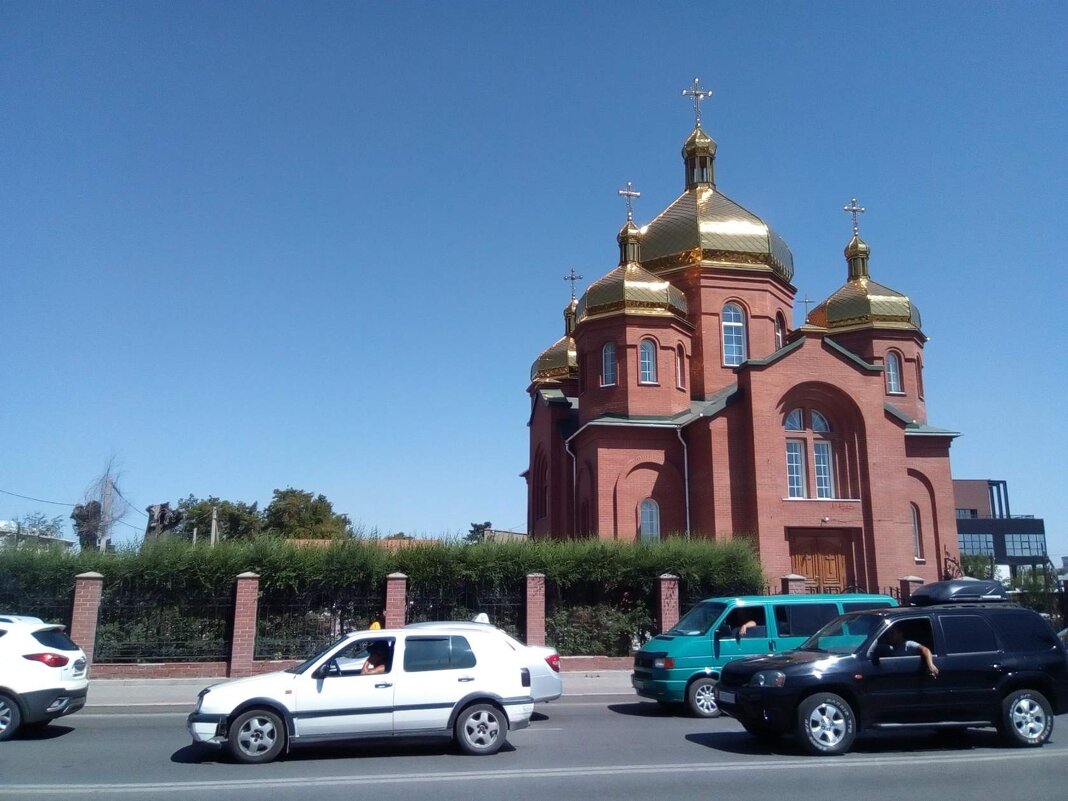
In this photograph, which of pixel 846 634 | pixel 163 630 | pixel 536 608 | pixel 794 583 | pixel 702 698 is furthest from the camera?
pixel 794 583

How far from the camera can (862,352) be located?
31.7 meters

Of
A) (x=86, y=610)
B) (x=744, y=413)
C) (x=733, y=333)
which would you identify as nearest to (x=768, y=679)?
(x=86, y=610)

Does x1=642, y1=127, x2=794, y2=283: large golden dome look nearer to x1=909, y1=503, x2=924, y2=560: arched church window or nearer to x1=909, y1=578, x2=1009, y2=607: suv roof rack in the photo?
x1=909, y1=503, x2=924, y2=560: arched church window

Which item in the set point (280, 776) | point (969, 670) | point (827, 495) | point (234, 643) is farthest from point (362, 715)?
point (827, 495)

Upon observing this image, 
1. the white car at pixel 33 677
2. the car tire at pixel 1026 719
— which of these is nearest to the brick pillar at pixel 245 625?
the white car at pixel 33 677

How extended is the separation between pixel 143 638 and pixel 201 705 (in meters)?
10.0

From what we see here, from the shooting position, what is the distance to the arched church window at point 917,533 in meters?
28.7

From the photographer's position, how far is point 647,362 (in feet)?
94.4

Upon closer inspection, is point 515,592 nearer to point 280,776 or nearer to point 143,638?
point 143,638

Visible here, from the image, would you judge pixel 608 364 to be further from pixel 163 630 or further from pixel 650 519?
pixel 163 630

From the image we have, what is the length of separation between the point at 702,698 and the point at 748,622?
1384 mm

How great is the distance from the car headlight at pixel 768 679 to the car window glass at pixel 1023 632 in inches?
116

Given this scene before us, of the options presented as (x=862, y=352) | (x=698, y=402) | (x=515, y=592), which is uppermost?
(x=862, y=352)

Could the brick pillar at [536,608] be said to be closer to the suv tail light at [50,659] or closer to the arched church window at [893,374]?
the suv tail light at [50,659]
